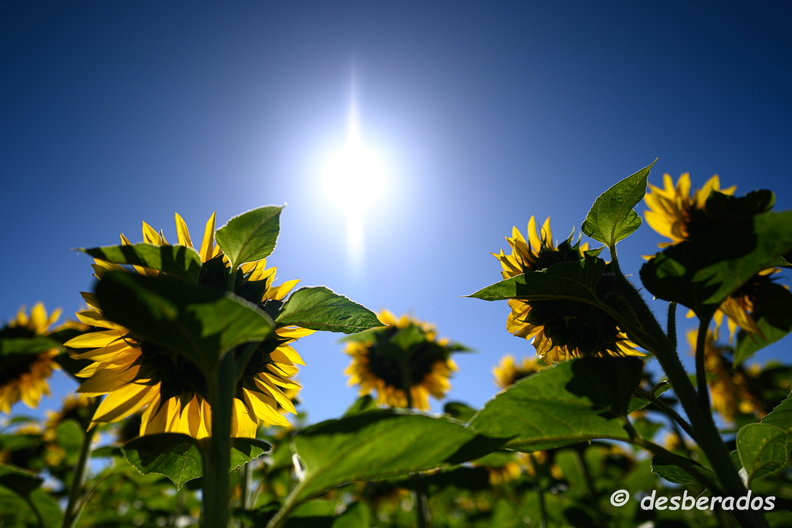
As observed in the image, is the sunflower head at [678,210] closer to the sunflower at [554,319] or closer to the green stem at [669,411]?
the sunflower at [554,319]

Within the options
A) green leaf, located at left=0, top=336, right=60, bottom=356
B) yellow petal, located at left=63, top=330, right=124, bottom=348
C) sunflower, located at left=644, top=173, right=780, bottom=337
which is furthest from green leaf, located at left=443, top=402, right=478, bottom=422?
green leaf, located at left=0, top=336, right=60, bottom=356

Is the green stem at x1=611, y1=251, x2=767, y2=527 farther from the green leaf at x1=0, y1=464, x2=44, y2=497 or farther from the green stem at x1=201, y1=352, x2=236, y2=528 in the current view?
the green leaf at x1=0, y1=464, x2=44, y2=497

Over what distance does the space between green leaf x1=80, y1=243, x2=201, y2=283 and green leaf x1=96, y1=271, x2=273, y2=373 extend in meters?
0.18

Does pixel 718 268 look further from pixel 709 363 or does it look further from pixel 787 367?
pixel 709 363

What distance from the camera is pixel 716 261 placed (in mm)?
947

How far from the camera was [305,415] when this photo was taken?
4.64m

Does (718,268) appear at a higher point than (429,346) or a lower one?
lower

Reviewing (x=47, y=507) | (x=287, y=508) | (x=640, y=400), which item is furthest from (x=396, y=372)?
(x=287, y=508)

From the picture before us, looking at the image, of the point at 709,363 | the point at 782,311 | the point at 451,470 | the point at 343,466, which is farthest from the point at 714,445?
the point at 709,363

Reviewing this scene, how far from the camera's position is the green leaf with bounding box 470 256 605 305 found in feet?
3.62

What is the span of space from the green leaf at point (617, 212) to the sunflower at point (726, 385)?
4116mm

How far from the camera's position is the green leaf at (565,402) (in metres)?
0.90

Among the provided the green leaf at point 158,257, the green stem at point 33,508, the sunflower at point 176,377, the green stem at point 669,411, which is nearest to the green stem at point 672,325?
the green stem at point 669,411

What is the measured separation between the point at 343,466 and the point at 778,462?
106 centimetres
